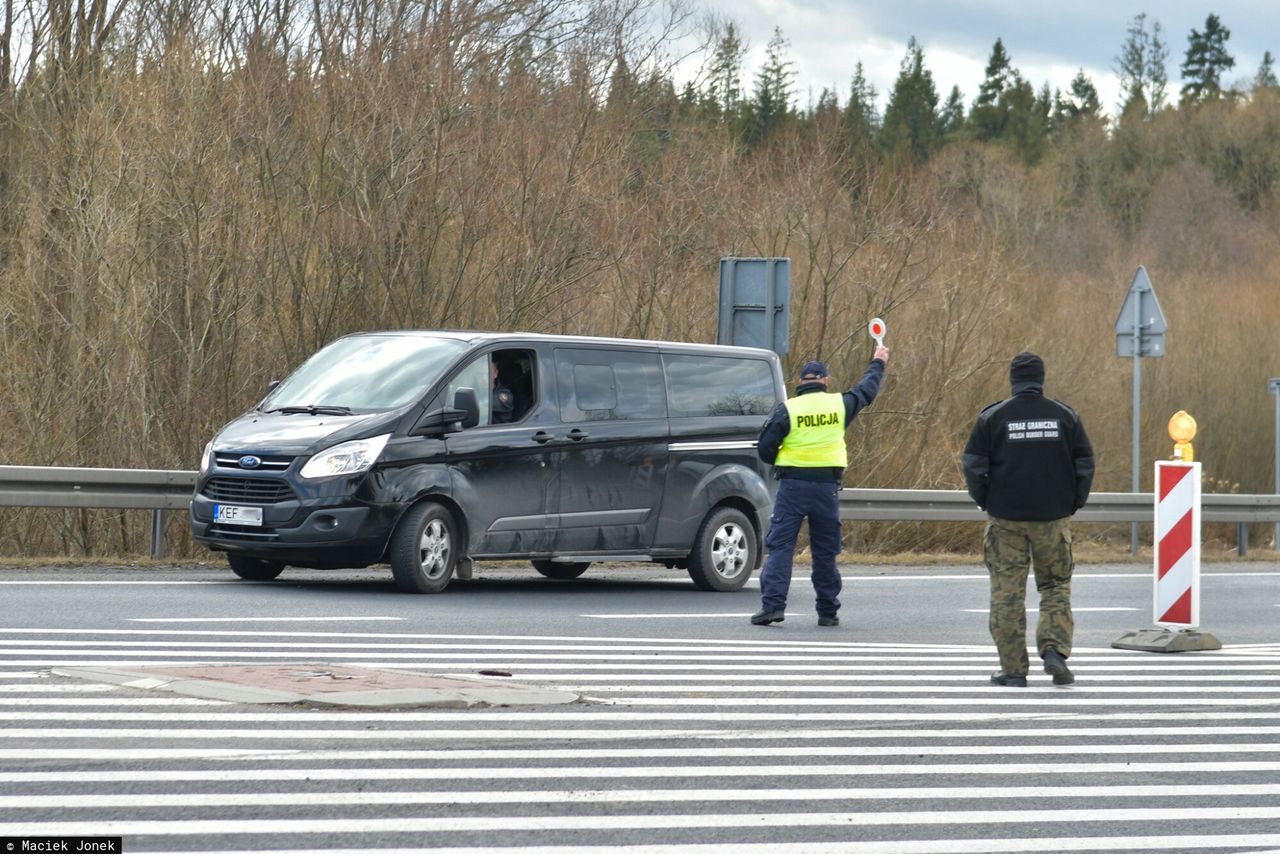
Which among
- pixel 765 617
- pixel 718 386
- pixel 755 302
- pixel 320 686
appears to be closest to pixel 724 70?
pixel 755 302

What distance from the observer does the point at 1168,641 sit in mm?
12617

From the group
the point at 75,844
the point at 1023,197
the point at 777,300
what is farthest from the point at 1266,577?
the point at 1023,197

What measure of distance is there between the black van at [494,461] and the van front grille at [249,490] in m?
0.01

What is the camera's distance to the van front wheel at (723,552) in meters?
16.5

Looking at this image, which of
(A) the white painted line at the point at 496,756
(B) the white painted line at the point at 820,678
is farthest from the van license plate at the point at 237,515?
(A) the white painted line at the point at 496,756

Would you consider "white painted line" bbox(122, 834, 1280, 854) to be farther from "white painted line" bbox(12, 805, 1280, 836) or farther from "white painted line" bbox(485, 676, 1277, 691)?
"white painted line" bbox(485, 676, 1277, 691)

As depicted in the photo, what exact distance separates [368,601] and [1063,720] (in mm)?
6211

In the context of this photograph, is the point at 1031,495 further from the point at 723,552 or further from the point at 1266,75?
the point at 1266,75

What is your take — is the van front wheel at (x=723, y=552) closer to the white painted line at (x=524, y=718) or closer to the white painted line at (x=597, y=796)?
the white painted line at (x=524, y=718)

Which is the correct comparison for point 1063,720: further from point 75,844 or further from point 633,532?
point 633,532

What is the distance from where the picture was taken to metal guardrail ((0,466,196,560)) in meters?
16.5

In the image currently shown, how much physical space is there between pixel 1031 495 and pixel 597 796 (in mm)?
4574

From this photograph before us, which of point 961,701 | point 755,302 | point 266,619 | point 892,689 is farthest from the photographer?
point 755,302

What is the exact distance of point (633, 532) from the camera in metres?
16.0
